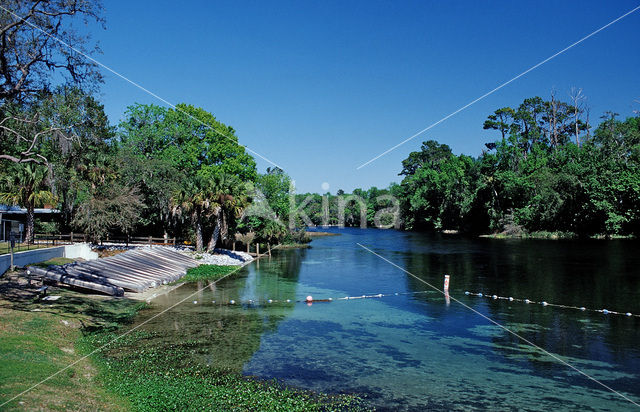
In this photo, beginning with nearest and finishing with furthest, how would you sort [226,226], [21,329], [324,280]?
[21,329] → [324,280] → [226,226]

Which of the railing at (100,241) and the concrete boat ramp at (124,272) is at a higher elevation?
the railing at (100,241)

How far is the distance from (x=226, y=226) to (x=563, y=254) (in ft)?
121

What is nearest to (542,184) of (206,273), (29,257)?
(206,273)

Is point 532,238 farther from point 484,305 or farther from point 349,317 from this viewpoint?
point 349,317

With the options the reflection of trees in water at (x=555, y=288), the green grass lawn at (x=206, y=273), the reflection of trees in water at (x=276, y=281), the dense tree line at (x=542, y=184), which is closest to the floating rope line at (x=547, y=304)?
the reflection of trees in water at (x=555, y=288)

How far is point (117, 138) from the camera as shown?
54.4 metres

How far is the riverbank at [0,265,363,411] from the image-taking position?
446 inches

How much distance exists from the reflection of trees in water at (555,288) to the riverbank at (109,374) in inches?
385

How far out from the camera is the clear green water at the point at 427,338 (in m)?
13.8

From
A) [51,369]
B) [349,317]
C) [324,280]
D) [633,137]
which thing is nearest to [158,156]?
[324,280]

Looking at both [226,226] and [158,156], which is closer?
[226,226]

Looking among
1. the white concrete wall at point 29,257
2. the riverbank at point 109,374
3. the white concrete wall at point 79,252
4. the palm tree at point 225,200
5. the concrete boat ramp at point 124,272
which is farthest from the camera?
the palm tree at point 225,200

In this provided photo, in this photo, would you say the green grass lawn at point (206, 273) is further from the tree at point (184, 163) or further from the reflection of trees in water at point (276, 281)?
the tree at point (184, 163)

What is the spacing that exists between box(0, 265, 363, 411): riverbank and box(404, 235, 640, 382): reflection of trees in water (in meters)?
9.77
